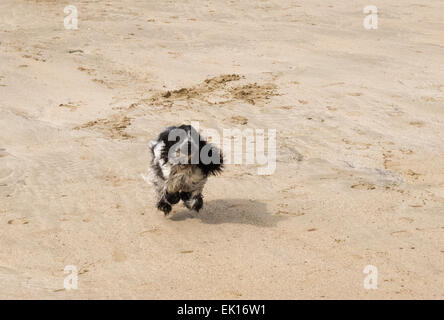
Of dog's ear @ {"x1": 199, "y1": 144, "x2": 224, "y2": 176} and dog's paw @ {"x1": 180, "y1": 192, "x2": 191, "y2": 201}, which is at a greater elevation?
dog's ear @ {"x1": 199, "y1": 144, "x2": 224, "y2": 176}

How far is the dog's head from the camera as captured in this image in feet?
23.8

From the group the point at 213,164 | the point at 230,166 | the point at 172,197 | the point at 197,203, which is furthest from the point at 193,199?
the point at 230,166

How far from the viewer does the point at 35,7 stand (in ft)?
57.2

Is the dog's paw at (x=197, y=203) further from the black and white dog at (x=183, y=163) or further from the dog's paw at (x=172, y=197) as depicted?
the dog's paw at (x=172, y=197)

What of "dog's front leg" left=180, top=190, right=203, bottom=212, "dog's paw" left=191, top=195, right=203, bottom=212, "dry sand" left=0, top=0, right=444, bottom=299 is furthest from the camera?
"dog's paw" left=191, top=195, right=203, bottom=212

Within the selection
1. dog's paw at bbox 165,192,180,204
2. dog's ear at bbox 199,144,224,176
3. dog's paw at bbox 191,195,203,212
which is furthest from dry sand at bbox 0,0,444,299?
dog's ear at bbox 199,144,224,176

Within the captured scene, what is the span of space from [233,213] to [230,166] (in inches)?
62.1

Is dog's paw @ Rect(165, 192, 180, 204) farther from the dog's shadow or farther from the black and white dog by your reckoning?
the dog's shadow

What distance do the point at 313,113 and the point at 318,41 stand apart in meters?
4.76

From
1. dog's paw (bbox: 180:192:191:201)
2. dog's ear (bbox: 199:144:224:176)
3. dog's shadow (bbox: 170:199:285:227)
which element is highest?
dog's ear (bbox: 199:144:224:176)

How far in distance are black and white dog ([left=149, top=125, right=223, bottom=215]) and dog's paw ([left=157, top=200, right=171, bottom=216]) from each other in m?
0.05

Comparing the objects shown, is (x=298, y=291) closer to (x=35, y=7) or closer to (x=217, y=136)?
(x=217, y=136)

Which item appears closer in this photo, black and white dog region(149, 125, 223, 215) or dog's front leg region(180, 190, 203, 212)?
black and white dog region(149, 125, 223, 215)

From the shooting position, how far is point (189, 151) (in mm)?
7219
